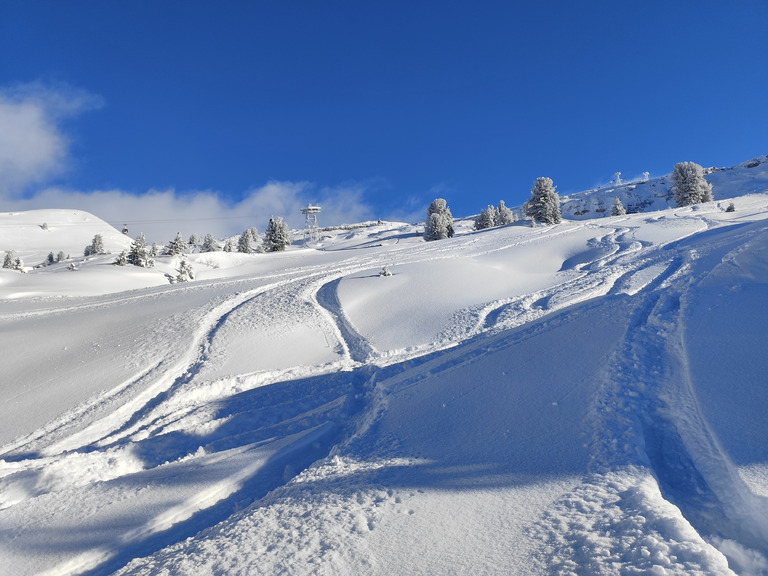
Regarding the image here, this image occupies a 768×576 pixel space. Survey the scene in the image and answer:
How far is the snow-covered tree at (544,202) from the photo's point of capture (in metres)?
41.6

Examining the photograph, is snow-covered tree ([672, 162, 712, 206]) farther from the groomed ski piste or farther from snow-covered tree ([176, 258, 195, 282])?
snow-covered tree ([176, 258, 195, 282])

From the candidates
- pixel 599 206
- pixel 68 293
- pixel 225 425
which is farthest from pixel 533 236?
pixel 599 206

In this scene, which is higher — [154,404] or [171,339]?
[171,339]

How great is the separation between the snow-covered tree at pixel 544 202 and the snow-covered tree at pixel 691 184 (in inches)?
599

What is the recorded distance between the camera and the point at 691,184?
4397cm

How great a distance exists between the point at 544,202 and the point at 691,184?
17208 mm

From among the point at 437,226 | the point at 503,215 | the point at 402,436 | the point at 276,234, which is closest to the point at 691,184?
the point at 503,215

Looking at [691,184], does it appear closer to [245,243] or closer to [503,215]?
[503,215]

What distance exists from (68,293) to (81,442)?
60.7ft

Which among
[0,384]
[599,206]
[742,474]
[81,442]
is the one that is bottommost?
[742,474]

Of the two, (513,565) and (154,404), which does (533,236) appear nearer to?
(154,404)

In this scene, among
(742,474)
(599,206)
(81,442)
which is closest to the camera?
(742,474)

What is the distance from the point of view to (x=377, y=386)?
6980 mm

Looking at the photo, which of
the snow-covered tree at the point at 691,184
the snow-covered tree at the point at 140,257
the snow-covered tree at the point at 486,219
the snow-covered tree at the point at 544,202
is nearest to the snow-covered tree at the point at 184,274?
the snow-covered tree at the point at 140,257
